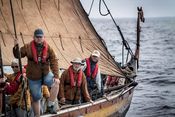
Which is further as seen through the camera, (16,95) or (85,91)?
(85,91)

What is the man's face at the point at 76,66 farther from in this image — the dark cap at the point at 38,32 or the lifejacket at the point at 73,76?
the dark cap at the point at 38,32

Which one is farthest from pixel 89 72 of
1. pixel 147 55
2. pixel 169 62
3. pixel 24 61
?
pixel 147 55

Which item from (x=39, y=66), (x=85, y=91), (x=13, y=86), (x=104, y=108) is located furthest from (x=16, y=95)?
(x=104, y=108)

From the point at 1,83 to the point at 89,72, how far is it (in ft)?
10.8

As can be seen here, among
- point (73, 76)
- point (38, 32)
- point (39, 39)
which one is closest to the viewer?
point (38, 32)

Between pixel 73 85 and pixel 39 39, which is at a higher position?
pixel 39 39

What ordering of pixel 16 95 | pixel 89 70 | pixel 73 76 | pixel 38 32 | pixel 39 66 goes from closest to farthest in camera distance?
1. pixel 38 32
2. pixel 39 66
3. pixel 16 95
4. pixel 73 76
5. pixel 89 70

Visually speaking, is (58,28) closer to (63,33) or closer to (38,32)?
(63,33)

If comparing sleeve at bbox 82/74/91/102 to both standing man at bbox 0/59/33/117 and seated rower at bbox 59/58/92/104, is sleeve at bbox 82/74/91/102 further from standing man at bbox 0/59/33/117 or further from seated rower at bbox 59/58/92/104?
standing man at bbox 0/59/33/117

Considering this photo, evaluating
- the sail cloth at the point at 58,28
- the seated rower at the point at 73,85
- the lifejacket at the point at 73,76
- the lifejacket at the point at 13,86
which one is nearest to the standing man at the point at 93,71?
the seated rower at the point at 73,85

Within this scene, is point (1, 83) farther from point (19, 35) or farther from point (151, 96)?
point (151, 96)

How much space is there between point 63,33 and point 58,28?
8.1 inches

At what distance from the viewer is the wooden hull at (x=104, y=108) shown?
916 centimetres

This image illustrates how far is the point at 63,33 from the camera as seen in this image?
12.2 meters
